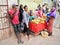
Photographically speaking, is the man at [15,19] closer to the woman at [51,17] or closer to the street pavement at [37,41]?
the street pavement at [37,41]

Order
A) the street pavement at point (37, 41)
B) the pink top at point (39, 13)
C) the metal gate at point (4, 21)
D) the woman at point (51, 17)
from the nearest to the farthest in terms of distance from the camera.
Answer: the street pavement at point (37, 41) → the metal gate at point (4, 21) → the woman at point (51, 17) → the pink top at point (39, 13)

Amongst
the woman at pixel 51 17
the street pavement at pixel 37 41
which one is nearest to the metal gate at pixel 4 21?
the street pavement at pixel 37 41

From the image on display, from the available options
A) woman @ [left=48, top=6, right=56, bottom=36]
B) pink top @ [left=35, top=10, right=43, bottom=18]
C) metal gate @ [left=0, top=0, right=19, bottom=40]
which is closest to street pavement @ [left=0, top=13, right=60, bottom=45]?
metal gate @ [left=0, top=0, right=19, bottom=40]

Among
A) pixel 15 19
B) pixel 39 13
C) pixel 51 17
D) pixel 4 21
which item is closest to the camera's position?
pixel 15 19

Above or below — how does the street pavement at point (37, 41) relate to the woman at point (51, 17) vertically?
below

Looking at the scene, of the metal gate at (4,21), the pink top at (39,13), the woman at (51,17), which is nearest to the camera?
the metal gate at (4,21)

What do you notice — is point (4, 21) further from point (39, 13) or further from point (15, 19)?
point (39, 13)

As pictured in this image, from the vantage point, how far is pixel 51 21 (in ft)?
32.3

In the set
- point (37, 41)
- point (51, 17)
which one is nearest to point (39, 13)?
point (51, 17)

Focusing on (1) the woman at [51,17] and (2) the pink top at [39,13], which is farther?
(2) the pink top at [39,13]

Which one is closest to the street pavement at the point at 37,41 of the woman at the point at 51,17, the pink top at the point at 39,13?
the woman at the point at 51,17

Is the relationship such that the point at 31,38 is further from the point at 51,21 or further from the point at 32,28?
the point at 51,21

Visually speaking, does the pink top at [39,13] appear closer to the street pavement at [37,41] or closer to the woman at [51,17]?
the woman at [51,17]

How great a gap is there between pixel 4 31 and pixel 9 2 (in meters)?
1.42
